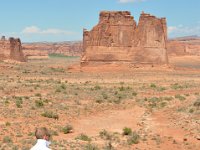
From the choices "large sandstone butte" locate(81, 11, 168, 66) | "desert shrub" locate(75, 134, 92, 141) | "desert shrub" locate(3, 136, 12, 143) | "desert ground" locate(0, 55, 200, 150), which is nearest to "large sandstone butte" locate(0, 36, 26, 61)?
"large sandstone butte" locate(81, 11, 168, 66)

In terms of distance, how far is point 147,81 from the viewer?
43.7 metres

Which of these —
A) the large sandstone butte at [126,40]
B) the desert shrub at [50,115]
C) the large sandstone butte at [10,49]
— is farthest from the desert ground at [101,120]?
the large sandstone butte at [10,49]

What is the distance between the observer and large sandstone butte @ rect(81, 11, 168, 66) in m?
54.7

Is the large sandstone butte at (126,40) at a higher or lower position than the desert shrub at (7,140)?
higher

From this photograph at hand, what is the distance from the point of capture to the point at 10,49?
76.2 m

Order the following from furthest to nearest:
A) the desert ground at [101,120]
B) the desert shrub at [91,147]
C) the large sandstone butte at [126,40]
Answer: the large sandstone butte at [126,40]
the desert ground at [101,120]
the desert shrub at [91,147]

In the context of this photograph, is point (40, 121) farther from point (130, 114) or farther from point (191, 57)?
point (191, 57)

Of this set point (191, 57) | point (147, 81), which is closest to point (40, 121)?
point (147, 81)

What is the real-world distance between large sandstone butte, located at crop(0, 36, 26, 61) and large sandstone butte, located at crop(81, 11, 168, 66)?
23.7 m

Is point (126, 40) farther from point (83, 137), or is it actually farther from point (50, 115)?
point (83, 137)

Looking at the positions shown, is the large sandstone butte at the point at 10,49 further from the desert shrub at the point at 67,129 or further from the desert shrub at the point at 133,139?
the desert shrub at the point at 133,139

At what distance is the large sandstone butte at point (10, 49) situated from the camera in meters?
74.5

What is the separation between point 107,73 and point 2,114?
33190 mm

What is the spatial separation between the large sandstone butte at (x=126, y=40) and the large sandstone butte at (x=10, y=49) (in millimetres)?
23724
